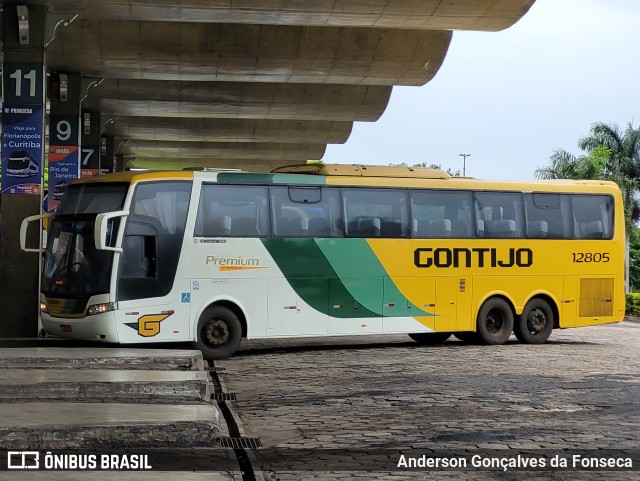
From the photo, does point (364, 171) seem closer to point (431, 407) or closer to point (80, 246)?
point (80, 246)

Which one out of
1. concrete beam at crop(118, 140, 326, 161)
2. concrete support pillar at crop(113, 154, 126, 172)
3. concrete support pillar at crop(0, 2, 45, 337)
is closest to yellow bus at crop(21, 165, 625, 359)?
concrete support pillar at crop(0, 2, 45, 337)

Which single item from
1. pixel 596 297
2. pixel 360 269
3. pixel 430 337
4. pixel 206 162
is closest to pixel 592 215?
pixel 596 297

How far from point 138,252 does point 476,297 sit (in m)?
7.15

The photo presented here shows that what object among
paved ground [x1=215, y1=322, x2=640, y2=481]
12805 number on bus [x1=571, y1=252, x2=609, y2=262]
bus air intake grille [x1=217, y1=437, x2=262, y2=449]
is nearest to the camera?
paved ground [x1=215, y1=322, x2=640, y2=481]

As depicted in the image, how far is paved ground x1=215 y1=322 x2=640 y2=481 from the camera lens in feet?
29.5

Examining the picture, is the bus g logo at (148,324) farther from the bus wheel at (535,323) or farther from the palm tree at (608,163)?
the palm tree at (608,163)

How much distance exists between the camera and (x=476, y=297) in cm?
2205

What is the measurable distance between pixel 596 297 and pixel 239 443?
15089 millimetres

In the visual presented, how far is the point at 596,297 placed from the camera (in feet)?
76.5

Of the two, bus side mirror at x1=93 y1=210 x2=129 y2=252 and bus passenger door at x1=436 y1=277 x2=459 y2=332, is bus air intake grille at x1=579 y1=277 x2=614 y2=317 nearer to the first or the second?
bus passenger door at x1=436 y1=277 x2=459 y2=332

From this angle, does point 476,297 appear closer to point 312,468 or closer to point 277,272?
point 277,272

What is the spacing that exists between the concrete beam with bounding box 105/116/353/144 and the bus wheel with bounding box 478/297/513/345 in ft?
72.2

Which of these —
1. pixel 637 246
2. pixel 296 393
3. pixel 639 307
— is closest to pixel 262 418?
pixel 296 393

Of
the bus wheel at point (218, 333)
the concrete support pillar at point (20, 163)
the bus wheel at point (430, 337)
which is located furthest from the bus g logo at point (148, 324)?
the bus wheel at point (430, 337)
